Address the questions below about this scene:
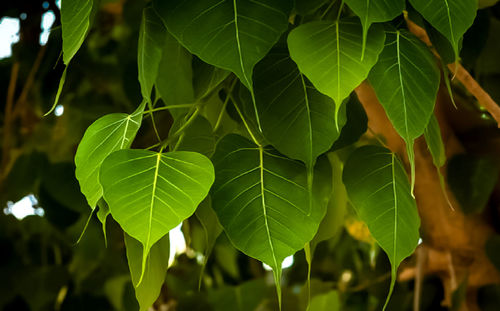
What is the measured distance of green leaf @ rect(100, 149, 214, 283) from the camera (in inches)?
13.0

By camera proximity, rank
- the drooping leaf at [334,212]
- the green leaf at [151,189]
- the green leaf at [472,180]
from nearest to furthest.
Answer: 1. the green leaf at [151,189]
2. the drooping leaf at [334,212]
3. the green leaf at [472,180]

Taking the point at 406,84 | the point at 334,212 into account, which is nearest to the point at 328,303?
the point at 334,212

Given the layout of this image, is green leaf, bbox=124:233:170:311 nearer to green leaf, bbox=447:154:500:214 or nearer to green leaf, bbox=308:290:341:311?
green leaf, bbox=308:290:341:311

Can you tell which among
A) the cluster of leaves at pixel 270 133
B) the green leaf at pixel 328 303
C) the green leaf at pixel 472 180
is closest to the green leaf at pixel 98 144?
the cluster of leaves at pixel 270 133

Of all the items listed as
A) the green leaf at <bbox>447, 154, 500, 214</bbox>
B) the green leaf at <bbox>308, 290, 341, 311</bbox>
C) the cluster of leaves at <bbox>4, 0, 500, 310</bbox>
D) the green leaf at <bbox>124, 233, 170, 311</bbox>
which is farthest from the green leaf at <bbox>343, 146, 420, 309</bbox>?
the green leaf at <bbox>447, 154, 500, 214</bbox>

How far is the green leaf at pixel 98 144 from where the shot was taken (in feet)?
1.17

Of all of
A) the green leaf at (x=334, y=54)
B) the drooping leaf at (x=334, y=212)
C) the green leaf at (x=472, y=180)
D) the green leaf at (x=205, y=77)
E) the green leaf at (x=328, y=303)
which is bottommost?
the green leaf at (x=472, y=180)

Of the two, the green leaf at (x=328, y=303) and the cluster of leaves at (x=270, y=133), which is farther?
the green leaf at (x=328, y=303)

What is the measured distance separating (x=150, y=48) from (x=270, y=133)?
3.6 inches

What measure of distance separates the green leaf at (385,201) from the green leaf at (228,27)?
10 centimetres

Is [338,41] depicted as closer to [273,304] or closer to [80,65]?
[273,304]

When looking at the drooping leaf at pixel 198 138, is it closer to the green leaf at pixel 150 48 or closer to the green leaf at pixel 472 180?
the green leaf at pixel 150 48

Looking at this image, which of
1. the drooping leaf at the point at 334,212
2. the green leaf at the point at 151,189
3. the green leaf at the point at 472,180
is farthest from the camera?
the green leaf at the point at 472,180

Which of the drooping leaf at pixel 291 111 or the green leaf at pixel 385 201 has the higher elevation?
the drooping leaf at pixel 291 111
